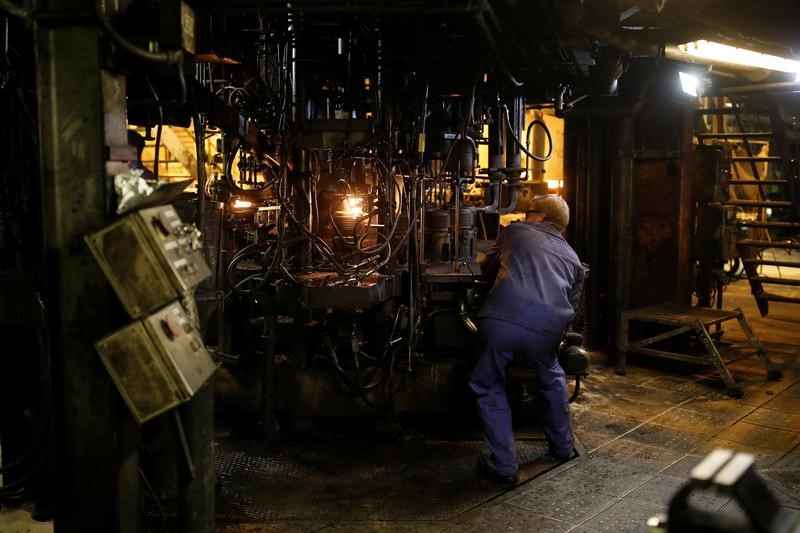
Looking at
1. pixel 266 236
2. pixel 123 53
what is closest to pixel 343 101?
pixel 266 236

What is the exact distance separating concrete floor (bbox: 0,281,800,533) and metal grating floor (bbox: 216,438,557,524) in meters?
0.14

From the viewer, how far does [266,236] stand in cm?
731

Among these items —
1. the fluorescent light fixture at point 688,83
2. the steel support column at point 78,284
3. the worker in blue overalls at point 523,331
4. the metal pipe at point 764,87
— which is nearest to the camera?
the steel support column at point 78,284

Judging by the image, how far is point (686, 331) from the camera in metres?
7.88

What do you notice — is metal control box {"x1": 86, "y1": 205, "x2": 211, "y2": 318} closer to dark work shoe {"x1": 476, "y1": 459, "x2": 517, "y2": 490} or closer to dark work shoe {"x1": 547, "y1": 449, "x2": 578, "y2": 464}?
dark work shoe {"x1": 476, "y1": 459, "x2": 517, "y2": 490}

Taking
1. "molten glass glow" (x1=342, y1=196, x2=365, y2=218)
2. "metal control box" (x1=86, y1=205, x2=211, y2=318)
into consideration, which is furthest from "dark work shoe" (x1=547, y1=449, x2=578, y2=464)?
"metal control box" (x1=86, y1=205, x2=211, y2=318)

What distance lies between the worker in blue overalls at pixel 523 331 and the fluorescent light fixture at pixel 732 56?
11.4ft

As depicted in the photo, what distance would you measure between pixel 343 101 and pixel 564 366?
9.68 ft

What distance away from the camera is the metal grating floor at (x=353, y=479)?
4695 millimetres

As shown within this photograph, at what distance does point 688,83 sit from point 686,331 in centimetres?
283

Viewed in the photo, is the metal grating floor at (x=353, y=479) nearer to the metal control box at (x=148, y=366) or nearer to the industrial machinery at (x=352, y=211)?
the industrial machinery at (x=352, y=211)

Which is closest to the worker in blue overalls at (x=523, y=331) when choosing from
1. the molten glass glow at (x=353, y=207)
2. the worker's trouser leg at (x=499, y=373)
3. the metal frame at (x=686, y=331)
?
the worker's trouser leg at (x=499, y=373)

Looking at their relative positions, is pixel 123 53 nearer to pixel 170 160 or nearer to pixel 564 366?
pixel 564 366

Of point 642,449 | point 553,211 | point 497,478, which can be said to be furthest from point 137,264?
point 642,449
